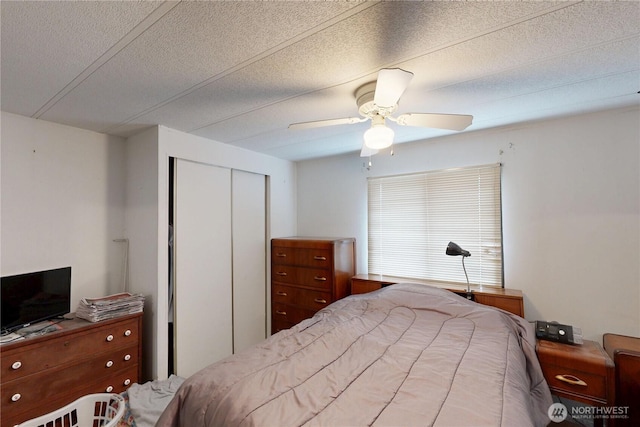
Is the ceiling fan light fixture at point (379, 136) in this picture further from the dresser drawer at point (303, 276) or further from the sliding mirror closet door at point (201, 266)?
the sliding mirror closet door at point (201, 266)

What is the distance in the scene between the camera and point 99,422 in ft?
5.67

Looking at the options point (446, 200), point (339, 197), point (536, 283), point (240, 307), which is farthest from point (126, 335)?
point (536, 283)

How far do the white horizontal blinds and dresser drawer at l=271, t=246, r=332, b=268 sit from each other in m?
0.60

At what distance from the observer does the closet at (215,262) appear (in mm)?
2539

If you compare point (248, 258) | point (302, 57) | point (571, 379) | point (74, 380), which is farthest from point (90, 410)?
point (571, 379)

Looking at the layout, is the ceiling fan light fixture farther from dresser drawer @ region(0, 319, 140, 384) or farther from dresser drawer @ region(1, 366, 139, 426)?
dresser drawer @ region(1, 366, 139, 426)

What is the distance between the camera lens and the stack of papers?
6.95ft

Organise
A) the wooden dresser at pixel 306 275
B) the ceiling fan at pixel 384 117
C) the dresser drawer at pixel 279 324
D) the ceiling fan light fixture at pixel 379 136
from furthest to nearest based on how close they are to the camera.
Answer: the dresser drawer at pixel 279 324 → the wooden dresser at pixel 306 275 → the ceiling fan light fixture at pixel 379 136 → the ceiling fan at pixel 384 117

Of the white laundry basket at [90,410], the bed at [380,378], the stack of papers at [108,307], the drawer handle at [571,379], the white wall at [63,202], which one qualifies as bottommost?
the white laundry basket at [90,410]

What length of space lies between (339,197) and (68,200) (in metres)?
2.68

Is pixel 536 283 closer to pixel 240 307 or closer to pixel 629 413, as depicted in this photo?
pixel 629 413

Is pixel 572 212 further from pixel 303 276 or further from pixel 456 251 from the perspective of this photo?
pixel 303 276

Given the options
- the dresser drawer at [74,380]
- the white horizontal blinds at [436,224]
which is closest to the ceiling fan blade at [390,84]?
the white horizontal blinds at [436,224]

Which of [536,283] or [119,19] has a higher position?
[119,19]
